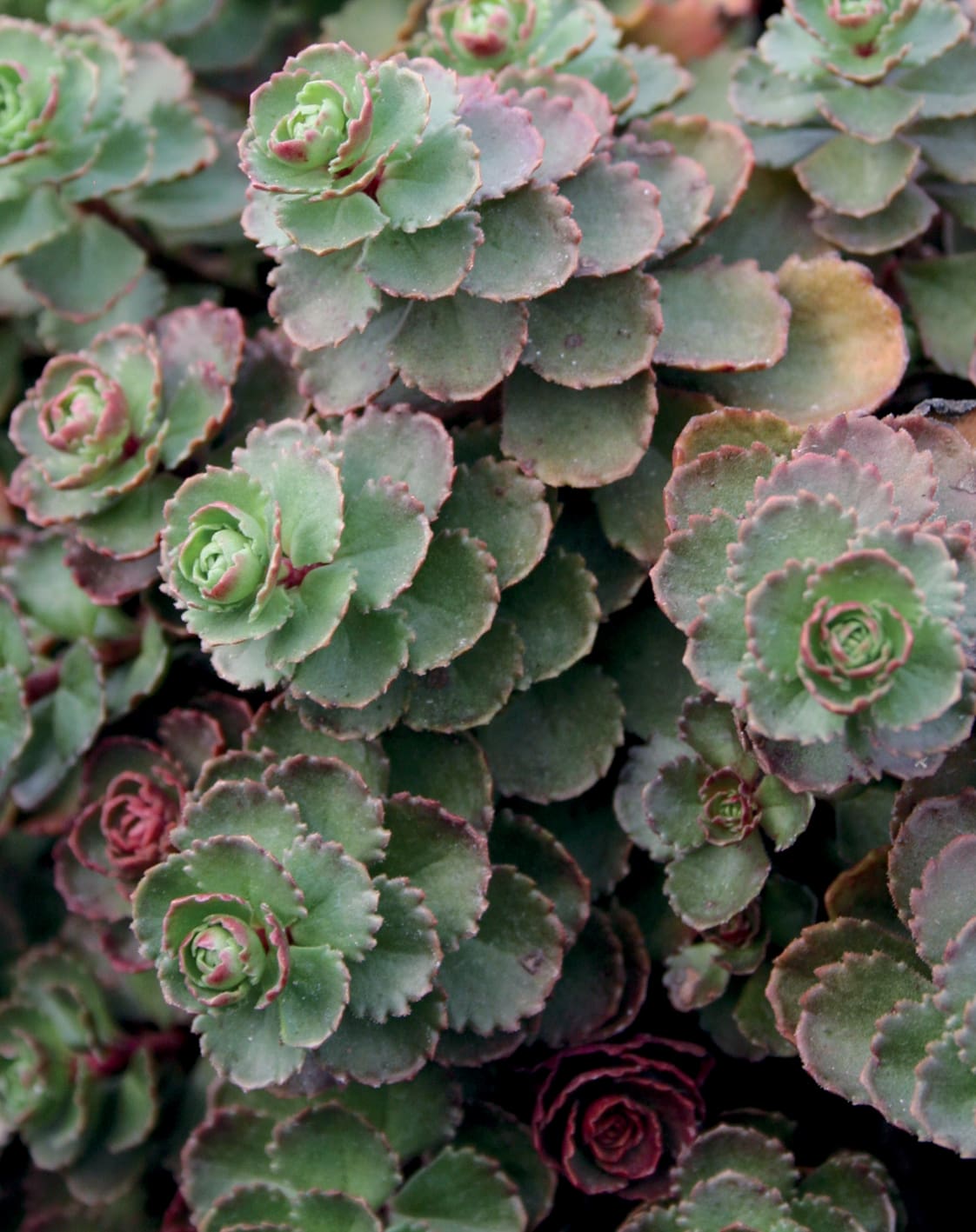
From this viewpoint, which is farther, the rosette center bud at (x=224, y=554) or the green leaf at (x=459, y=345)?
the green leaf at (x=459, y=345)

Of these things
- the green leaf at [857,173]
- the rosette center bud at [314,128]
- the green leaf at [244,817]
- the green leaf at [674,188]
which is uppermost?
the rosette center bud at [314,128]

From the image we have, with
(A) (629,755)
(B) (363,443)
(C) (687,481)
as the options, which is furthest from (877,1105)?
(B) (363,443)

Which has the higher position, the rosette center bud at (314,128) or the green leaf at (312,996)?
the rosette center bud at (314,128)

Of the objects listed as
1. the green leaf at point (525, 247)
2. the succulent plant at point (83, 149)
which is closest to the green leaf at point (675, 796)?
the green leaf at point (525, 247)

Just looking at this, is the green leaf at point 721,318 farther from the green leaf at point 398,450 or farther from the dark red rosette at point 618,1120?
the dark red rosette at point 618,1120

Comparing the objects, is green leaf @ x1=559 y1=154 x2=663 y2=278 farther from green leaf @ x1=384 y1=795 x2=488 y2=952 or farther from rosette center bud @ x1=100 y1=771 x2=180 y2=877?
rosette center bud @ x1=100 y1=771 x2=180 y2=877

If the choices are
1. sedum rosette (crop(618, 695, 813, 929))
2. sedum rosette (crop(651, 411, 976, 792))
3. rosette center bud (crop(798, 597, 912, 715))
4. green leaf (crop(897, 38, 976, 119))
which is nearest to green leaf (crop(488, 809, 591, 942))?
sedum rosette (crop(618, 695, 813, 929))

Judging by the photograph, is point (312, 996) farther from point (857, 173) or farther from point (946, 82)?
point (946, 82)
